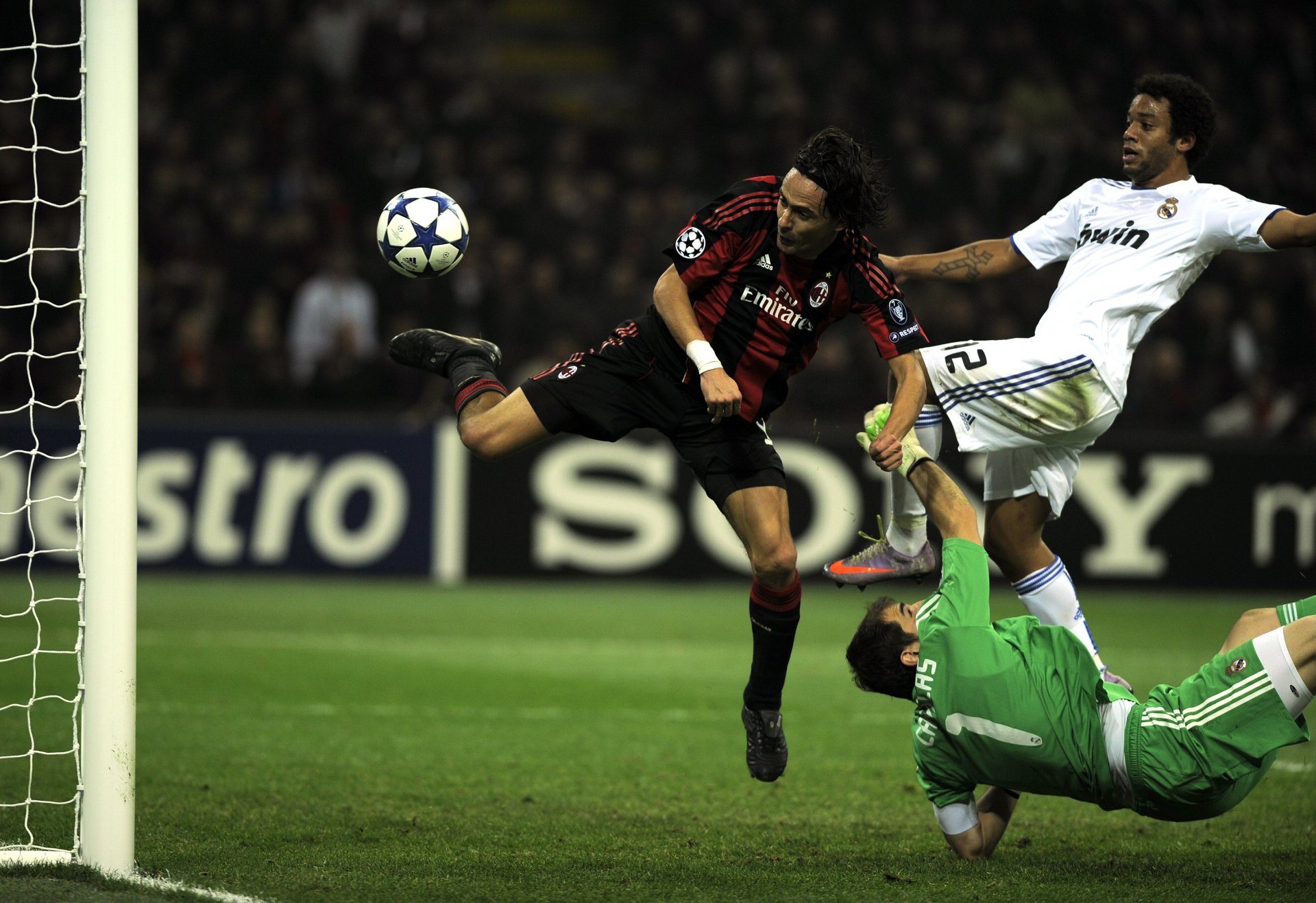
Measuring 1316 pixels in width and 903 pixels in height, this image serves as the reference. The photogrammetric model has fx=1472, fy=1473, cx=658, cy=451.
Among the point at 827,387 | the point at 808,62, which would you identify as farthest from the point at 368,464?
the point at 808,62

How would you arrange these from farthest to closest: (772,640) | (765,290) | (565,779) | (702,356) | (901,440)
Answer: (565,779) < (772,640) < (765,290) < (702,356) < (901,440)

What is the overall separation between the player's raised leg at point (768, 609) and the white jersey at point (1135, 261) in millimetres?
1156

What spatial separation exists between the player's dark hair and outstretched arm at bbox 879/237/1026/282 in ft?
5.11

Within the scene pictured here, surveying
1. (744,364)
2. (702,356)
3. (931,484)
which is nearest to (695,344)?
(702,356)

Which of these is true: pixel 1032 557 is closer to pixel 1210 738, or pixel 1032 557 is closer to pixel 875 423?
pixel 875 423

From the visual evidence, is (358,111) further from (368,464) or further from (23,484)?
(23,484)

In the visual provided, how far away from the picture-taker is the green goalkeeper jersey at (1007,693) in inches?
169

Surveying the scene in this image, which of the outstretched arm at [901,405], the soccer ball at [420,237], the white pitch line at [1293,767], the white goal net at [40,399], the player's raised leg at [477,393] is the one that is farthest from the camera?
the white goal net at [40,399]

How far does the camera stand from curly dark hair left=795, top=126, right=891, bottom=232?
16.0 ft

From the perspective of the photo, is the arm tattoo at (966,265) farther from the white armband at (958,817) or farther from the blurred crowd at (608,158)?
the blurred crowd at (608,158)

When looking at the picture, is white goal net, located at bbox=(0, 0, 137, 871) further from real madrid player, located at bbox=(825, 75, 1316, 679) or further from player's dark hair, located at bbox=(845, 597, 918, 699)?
real madrid player, located at bbox=(825, 75, 1316, 679)

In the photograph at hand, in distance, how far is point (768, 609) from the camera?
5.42 metres

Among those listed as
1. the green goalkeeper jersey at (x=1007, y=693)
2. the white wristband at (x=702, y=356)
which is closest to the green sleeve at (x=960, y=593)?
the green goalkeeper jersey at (x=1007, y=693)

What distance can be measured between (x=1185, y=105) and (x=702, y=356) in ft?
6.18
